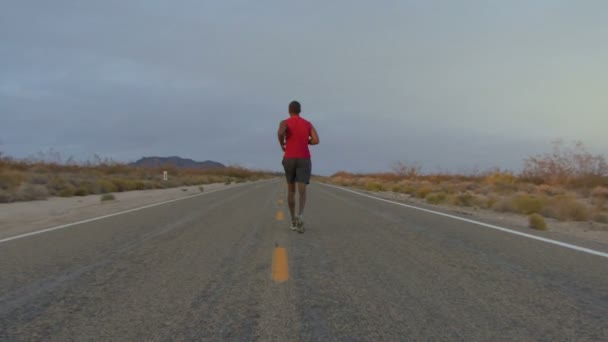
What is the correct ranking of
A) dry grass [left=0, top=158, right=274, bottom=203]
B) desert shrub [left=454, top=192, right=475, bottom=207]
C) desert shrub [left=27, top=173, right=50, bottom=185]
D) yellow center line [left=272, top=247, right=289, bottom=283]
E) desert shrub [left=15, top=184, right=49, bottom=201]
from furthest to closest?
desert shrub [left=27, top=173, right=50, bottom=185], dry grass [left=0, top=158, right=274, bottom=203], desert shrub [left=15, top=184, right=49, bottom=201], desert shrub [left=454, top=192, right=475, bottom=207], yellow center line [left=272, top=247, right=289, bottom=283]

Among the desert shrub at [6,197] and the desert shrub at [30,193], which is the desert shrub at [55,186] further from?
the desert shrub at [6,197]

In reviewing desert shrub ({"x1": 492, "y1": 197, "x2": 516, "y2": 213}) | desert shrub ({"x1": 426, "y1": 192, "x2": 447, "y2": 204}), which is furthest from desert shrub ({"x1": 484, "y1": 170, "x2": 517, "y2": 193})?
desert shrub ({"x1": 492, "y1": 197, "x2": 516, "y2": 213})

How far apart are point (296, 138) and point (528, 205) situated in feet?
31.4

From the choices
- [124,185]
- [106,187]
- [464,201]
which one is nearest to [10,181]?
[106,187]

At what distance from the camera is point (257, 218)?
963 centimetres

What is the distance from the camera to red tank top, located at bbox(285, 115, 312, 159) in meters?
7.37

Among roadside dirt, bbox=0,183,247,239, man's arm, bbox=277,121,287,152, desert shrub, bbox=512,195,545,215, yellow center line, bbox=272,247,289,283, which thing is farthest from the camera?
desert shrub, bbox=512,195,545,215

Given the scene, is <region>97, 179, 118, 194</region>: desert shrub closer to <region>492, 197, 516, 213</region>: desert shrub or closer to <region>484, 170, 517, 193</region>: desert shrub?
<region>492, 197, 516, 213</region>: desert shrub

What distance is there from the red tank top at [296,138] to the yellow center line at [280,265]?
2119 mm

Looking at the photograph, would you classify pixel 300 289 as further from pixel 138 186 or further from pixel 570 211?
pixel 138 186

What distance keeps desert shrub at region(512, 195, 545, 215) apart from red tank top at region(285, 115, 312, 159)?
9.15 meters

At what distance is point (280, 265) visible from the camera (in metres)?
4.66

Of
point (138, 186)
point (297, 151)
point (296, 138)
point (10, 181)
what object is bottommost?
point (138, 186)

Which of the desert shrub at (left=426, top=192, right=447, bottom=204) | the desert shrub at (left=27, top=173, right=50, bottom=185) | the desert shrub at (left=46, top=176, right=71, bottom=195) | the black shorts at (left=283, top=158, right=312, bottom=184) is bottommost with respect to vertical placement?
the desert shrub at (left=426, top=192, right=447, bottom=204)
